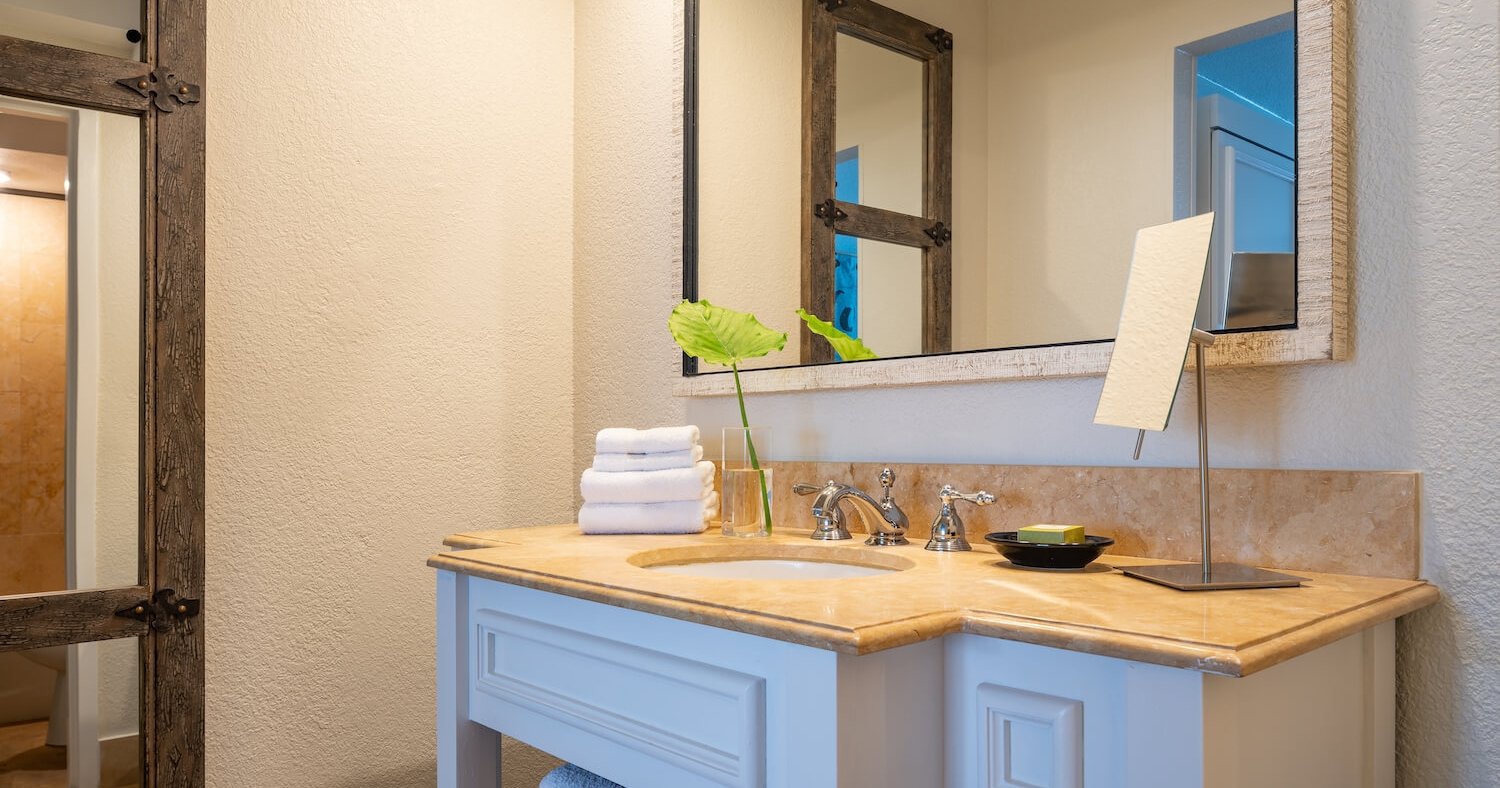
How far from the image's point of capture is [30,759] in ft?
4.64

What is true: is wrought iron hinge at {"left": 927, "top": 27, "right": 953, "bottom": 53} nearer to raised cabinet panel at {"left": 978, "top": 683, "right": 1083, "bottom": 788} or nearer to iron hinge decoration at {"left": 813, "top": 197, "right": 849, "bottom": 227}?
iron hinge decoration at {"left": 813, "top": 197, "right": 849, "bottom": 227}

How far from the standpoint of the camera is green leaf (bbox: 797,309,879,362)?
1.48 m

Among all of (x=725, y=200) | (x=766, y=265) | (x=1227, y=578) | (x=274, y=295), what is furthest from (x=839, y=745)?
(x=274, y=295)

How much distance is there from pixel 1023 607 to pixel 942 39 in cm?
85

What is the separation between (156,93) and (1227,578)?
1.63 m

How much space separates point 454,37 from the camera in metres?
1.89

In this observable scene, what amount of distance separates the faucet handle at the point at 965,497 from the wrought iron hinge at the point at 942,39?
0.61m

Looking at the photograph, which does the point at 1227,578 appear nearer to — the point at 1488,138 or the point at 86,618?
the point at 1488,138

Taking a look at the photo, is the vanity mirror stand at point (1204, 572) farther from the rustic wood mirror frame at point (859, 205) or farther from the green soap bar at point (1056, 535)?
the rustic wood mirror frame at point (859, 205)

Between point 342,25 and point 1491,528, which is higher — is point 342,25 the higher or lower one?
the higher one

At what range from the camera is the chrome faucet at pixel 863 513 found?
51.5 inches

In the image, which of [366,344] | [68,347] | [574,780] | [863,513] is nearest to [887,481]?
[863,513]

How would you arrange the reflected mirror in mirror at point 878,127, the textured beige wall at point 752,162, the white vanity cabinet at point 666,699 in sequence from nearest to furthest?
the white vanity cabinet at point 666,699, the reflected mirror in mirror at point 878,127, the textured beige wall at point 752,162

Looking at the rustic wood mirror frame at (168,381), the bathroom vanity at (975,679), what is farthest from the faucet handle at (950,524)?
the rustic wood mirror frame at (168,381)
